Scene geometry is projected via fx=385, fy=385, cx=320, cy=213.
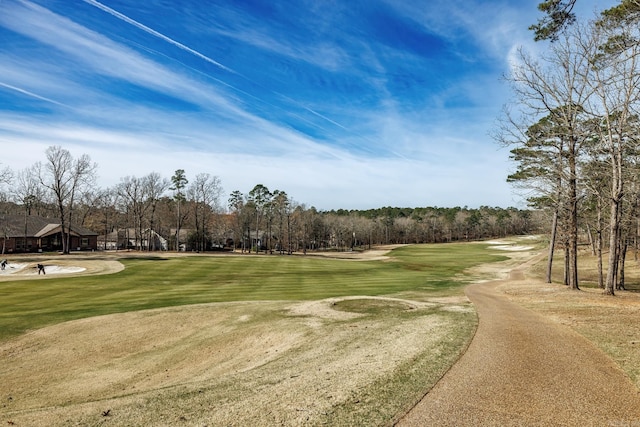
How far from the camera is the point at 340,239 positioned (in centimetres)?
12262

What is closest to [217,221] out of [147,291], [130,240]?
[130,240]

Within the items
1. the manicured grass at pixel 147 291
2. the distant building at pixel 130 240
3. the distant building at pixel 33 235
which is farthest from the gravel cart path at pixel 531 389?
the distant building at pixel 130 240

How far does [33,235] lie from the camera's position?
2549 inches

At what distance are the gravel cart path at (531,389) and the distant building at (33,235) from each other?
237 ft

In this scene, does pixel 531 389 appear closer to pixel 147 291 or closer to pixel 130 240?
pixel 147 291

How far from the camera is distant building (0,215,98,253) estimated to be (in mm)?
62062

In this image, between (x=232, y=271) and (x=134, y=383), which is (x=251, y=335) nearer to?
(x=134, y=383)

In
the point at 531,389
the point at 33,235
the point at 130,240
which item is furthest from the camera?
the point at 130,240

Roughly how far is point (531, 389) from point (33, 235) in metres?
77.7

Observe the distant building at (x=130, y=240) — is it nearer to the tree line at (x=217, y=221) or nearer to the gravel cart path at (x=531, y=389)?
the tree line at (x=217, y=221)

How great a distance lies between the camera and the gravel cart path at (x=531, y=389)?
592 cm

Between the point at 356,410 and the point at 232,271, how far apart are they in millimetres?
35011

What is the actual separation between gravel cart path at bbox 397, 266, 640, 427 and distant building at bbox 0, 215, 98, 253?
72119 mm

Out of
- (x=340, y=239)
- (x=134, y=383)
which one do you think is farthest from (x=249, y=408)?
(x=340, y=239)
